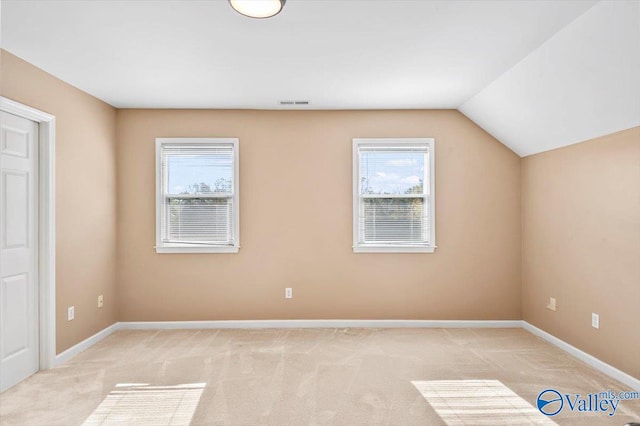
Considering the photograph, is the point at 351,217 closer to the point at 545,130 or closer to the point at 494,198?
the point at 494,198

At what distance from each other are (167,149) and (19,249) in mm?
1865

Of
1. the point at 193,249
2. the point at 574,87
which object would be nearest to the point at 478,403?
the point at 574,87

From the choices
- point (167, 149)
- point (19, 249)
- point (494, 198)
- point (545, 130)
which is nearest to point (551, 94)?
point (545, 130)

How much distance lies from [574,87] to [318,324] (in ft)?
11.3

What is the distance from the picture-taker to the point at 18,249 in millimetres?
3018

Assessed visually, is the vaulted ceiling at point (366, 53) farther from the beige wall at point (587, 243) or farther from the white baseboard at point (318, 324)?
the white baseboard at point (318, 324)

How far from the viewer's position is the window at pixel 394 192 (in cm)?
444

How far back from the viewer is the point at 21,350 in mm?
3051

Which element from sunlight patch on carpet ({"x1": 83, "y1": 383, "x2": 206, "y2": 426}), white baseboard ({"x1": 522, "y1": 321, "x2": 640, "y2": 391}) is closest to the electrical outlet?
white baseboard ({"x1": 522, "y1": 321, "x2": 640, "y2": 391})

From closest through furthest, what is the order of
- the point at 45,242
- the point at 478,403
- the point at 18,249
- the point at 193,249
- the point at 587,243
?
the point at 478,403 → the point at 18,249 → the point at 45,242 → the point at 587,243 → the point at 193,249

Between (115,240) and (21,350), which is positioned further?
(115,240)

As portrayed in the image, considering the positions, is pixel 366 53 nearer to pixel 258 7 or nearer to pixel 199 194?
pixel 258 7

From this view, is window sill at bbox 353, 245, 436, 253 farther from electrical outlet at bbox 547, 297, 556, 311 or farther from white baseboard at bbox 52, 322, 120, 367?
white baseboard at bbox 52, 322, 120, 367

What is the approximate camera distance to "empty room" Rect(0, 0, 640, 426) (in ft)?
8.20
